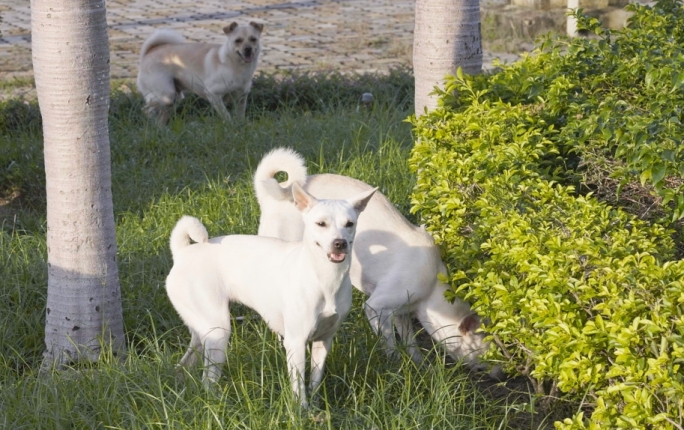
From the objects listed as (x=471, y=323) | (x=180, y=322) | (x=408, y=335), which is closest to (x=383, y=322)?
(x=408, y=335)

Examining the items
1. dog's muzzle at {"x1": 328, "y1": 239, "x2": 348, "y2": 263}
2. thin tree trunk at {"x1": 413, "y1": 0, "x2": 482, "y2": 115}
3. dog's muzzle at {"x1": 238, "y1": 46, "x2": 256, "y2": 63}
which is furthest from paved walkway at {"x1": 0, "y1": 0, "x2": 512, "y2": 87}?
dog's muzzle at {"x1": 328, "y1": 239, "x2": 348, "y2": 263}

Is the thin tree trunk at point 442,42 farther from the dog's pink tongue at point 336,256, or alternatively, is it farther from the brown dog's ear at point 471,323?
the dog's pink tongue at point 336,256

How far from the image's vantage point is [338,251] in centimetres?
387

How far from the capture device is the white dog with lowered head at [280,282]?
13.0 ft

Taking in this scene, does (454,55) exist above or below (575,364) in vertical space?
above

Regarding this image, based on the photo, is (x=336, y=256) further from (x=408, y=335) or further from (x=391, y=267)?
(x=408, y=335)

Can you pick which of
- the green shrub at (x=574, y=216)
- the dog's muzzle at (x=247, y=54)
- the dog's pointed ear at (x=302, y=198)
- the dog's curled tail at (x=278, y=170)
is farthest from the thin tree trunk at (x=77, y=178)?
the dog's muzzle at (x=247, y=54)

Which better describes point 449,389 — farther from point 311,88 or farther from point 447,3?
point 311,88

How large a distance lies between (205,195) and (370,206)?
7.07ft

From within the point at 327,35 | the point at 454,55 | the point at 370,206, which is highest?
the point at 454,55

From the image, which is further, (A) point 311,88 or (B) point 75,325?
(A) point 311,88

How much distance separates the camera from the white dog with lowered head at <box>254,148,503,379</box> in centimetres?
472

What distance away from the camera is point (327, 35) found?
47.4 ft

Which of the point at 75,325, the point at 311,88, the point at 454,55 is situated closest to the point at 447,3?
the point at 454,55
